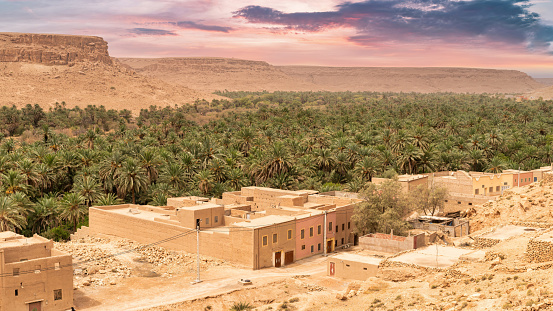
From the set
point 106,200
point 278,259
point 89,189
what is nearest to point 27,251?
point 278,259

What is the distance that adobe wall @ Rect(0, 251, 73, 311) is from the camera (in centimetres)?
3144

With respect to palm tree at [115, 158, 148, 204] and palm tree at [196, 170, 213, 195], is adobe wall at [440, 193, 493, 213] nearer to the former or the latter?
palm tree at [196, 170, 213, 195]

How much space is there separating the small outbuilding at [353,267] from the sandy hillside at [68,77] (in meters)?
133

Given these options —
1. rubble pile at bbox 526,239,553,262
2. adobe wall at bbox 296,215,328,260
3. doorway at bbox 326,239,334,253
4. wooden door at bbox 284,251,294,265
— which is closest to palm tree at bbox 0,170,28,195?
wooden door at bbox 284,251,294,265

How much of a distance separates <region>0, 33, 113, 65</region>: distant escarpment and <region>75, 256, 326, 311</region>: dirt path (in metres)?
159

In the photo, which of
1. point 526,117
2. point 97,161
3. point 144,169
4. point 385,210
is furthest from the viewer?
point 526,117

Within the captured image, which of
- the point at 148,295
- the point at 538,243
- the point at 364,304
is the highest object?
the point at 538,243

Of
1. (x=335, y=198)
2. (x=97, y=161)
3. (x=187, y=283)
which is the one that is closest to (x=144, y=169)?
(x=97, y=161)

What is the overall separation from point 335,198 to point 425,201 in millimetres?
7570

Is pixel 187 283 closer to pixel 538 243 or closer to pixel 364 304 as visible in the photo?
pixel 364 304

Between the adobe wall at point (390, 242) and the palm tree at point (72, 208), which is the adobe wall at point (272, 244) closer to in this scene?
the adobe wall at point (390, 242)

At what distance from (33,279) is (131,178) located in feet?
79.9

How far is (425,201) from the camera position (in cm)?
4988

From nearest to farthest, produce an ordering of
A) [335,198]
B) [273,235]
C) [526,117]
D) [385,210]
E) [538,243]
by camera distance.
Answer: [538,243]
[273,235]
[385,210]
[335,198]
[526,117]
